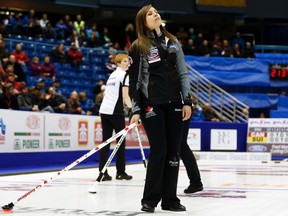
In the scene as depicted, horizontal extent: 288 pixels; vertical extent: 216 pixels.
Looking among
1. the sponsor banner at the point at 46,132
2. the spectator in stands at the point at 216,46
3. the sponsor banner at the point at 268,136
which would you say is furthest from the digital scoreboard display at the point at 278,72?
the sponsor banner at the point at 46,132

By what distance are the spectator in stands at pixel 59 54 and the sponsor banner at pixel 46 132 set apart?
8.04 m

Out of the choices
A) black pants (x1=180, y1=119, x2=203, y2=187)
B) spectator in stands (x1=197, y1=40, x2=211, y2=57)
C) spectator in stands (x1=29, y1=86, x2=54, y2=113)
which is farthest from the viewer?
spectator in stands (x1=197, y1=40, x2=211, y2=57)

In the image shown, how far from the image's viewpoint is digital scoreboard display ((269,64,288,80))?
2923 centimetres

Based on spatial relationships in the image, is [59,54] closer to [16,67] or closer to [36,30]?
[36,30]

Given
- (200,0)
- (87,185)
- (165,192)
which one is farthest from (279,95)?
(165,192)

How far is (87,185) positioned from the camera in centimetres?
869

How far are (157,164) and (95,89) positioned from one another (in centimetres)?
1686

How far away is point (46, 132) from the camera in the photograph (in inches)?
534

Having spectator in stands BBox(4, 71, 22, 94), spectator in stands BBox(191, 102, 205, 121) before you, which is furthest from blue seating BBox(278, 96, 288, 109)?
spectator in stands BBox(4, 71, 22, 94)

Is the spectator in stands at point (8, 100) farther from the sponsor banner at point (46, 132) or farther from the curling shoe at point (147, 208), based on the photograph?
the curling shoe at point (147, 208)

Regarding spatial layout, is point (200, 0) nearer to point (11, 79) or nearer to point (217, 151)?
point (217, 151)

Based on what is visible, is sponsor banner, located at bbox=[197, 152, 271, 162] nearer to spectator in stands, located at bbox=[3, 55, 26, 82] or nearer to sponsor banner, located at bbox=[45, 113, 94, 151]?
sponsor banner, located at bbox=[45, 113, 94, 151]

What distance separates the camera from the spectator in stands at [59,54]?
23.2 meters

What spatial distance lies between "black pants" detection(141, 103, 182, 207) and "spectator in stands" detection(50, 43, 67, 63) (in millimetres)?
17899
